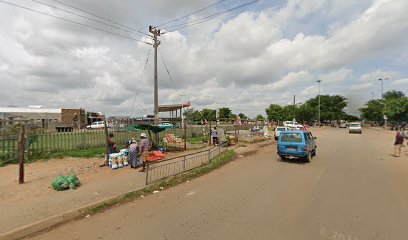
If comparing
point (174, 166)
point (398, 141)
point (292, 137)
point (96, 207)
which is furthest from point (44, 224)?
point (398, 141)

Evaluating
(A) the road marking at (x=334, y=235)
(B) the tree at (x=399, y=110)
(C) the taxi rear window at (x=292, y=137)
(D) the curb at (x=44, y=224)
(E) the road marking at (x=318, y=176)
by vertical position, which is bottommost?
(D) the curb at (x=44, y=224)

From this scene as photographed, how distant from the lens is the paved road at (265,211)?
15.2 feet

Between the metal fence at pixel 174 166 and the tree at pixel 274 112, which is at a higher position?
the tree at pixel 274 112

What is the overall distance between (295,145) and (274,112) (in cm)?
6601

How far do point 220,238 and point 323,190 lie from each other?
440 centimetres

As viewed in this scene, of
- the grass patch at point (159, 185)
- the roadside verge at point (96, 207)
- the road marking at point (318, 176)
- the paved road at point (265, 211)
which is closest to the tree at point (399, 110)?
the paved road at point (265, 211)

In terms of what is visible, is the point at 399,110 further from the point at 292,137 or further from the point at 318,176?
the point at 318,176

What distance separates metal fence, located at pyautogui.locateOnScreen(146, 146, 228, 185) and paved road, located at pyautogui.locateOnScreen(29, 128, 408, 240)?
3.78 ft

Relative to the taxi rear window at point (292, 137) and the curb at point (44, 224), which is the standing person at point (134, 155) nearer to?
the curb at point (44, 224)

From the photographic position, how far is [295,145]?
12.1 m

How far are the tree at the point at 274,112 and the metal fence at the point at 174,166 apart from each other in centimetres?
6379

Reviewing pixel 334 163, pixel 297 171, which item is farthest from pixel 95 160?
pixel 334 163

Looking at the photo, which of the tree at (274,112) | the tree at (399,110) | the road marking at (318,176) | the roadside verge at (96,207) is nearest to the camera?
the roadside verge at (96,207)

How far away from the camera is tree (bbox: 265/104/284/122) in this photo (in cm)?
7469
